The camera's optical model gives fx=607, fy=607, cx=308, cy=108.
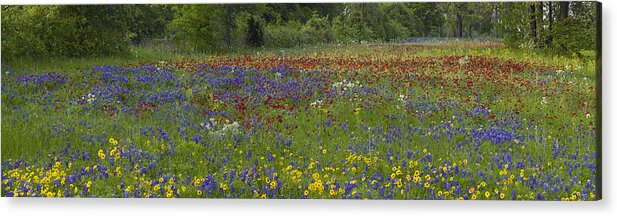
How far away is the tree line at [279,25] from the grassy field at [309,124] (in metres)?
0.18

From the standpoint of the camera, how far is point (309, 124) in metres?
6.89

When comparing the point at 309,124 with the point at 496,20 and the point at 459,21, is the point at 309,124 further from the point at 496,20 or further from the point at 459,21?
the point at 496,20

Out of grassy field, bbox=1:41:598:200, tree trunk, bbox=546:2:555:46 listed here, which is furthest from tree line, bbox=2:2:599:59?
grassy field, bbox=1:41:598:200

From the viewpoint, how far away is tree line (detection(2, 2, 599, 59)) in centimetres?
687

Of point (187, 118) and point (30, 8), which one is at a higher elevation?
point (30, 8)

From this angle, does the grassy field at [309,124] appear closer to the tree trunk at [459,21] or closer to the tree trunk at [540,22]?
the tree trunk at [540,22]

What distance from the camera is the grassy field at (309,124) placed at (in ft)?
20.5

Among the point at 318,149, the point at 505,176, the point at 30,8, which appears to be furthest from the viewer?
the point at 30,8

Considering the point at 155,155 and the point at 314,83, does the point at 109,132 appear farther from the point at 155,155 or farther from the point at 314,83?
the point at 314,83

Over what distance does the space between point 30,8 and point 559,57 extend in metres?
6.29

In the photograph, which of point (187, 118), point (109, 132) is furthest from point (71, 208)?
point (187, 118)

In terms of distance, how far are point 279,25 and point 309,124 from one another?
1289 mm

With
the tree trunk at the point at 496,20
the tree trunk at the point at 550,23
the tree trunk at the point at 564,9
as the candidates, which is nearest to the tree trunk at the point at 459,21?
the tree trunk at the point at 496,20

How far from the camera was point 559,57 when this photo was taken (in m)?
7.22
